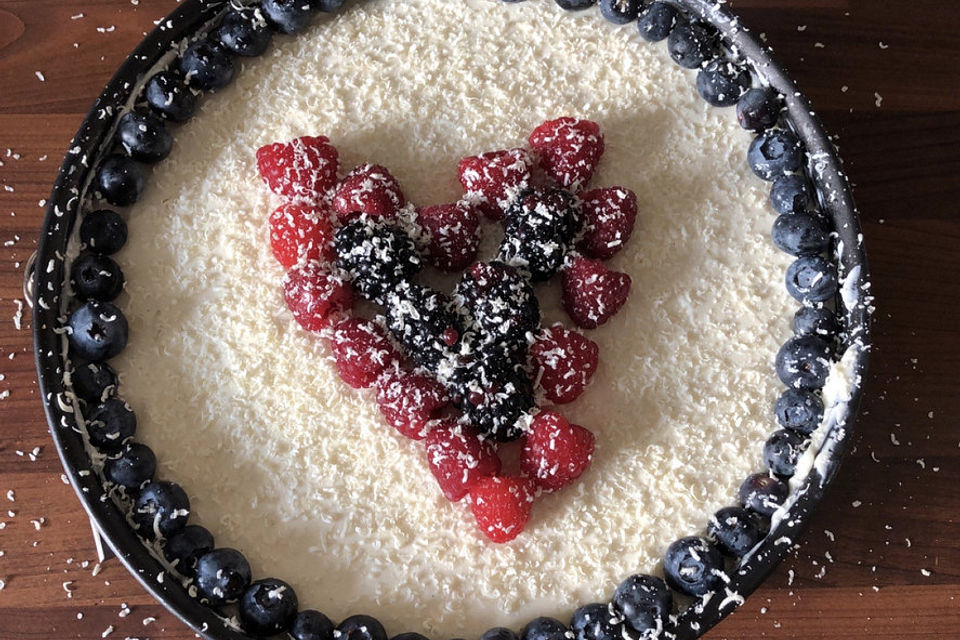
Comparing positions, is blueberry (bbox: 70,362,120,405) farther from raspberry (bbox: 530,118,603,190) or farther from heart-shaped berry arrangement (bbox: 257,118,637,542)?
raspberry (bbox: 530,118,603,190)

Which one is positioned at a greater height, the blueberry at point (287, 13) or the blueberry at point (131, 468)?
the blueberry at point (287, 13)

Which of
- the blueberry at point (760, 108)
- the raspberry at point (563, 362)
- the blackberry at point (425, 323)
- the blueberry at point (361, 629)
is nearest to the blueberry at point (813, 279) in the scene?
the blueberry at point (760, 108)

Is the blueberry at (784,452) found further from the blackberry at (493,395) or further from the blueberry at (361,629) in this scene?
the blueberry at (361,629)

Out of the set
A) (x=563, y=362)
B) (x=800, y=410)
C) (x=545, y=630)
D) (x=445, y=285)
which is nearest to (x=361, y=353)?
(x=445, y=285)

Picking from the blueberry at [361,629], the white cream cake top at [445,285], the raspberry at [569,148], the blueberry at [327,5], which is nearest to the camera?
the blueberry at [361,629]

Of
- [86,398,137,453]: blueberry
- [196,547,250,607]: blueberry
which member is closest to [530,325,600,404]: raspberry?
[196,547,250,607]: blueberry

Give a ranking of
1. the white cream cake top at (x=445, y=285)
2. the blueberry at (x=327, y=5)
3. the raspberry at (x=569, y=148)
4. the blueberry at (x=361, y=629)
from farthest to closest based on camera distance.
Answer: the blueberry at (x=327, y=5)
the raspberry at (x=569, y=148)
the white cream cake top at (x=445, y=285)
the blueberry at (x=361, y=629)
